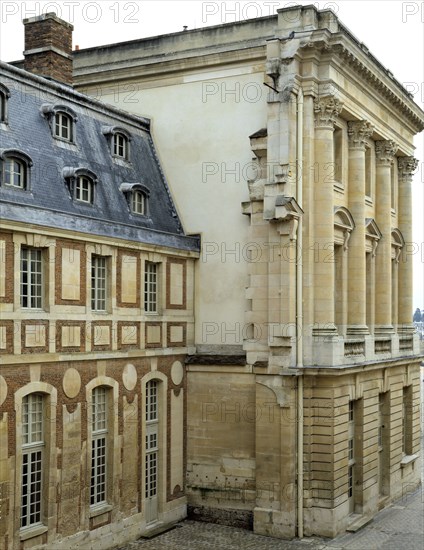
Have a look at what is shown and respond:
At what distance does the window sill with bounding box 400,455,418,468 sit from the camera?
3894cm

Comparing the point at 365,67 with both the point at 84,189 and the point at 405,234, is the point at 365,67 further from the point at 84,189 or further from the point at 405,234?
the point at 84,189

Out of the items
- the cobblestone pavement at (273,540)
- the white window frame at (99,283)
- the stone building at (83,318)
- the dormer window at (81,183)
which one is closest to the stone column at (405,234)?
the cobblestone pavement at (273,540)

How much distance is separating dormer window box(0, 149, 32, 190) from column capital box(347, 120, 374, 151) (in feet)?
47.2

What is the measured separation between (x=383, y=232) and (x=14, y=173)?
18.4 m

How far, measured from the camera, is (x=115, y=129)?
31.7 m

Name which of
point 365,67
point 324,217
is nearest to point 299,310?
point 324,217

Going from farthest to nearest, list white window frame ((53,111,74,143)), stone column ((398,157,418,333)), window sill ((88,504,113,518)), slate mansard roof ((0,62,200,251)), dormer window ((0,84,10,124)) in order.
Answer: stone column ((398,157,418,333)) < white window frame ((53,111,74,143)) < window sill ((88,504,113,518)) < dormer window ((0,84,10,124)) < slate mansard roof ((0,62,200,251))

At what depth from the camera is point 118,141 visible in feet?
106

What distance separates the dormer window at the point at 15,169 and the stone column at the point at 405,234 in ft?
71.0

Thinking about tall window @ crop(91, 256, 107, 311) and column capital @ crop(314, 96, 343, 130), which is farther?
column capital @ crop(314, 96, 343, 130)

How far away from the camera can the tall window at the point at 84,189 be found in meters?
28.0

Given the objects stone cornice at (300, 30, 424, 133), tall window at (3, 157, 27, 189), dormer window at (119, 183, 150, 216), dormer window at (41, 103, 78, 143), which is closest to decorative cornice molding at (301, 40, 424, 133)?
stone cornice at (300, 30, 424, 133)

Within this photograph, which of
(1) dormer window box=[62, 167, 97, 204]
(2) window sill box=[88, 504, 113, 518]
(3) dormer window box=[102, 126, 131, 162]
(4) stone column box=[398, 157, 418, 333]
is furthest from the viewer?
(4) stone column box=[398, 157, 418, 333]

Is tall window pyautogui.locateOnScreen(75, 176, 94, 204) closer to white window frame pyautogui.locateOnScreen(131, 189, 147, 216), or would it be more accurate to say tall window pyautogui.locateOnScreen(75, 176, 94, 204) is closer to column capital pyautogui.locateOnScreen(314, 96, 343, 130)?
white window frame pyautogui.locateOnScreen(131, 189, 147, 216)
